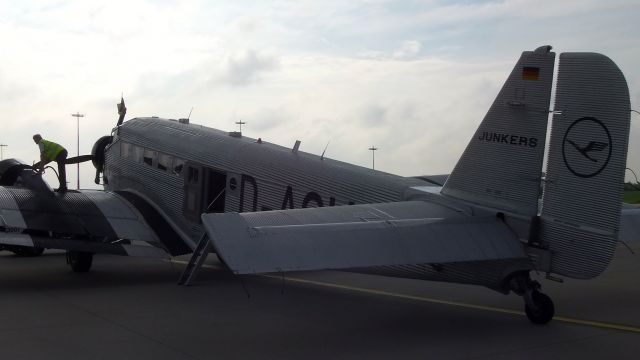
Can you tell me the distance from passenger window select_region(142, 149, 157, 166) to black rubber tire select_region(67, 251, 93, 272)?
7.91 feet

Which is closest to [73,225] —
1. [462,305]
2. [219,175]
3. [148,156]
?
[219,175]

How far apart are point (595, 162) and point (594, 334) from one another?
2.20 m

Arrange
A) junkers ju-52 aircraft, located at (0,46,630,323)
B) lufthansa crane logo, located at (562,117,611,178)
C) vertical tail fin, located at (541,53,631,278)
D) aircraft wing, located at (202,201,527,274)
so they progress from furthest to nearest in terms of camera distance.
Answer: lufthansa crane logo, located at (562,117,611,178) < vertical tail fin, located at (541,53,631,278) < junkers ju-52 aircraft, located at (0,46,630,323) < aircraft wing, located at (202,201,527,274)

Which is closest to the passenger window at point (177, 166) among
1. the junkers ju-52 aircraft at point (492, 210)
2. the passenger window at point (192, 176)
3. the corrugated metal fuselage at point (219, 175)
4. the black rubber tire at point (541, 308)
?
the corrugated metal fuselage at point (219, 175)

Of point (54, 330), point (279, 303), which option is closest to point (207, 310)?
point (279, 303)

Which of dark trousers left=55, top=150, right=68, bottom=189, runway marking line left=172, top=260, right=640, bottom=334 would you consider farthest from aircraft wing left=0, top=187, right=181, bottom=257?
runway marking line left=172, top=260, right=640, bottom=334

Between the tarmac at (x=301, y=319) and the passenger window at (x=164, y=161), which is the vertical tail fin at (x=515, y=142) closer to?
the tarmac at (x=301, y=319)

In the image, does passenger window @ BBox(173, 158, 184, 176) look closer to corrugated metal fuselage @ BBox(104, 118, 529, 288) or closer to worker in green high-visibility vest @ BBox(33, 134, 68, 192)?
corrugated metal fuselage @ BBox(104, 118, 529, 288)

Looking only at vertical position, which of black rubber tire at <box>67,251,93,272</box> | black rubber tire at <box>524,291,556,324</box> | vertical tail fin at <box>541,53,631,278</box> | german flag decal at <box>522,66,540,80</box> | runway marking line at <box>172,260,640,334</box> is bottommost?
black rubber tire at <box>67,251,93,272</box>

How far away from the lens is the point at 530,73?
870 centimetres

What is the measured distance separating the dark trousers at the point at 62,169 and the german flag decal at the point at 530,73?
9989 millimetres

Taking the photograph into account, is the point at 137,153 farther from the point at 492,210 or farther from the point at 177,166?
the point at 492,210

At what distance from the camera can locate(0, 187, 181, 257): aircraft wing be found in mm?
12375

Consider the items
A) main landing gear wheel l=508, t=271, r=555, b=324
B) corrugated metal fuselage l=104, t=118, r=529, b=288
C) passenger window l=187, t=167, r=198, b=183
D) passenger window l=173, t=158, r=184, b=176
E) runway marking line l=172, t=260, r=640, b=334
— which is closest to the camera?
main landing gear wheel l=508, t=271, r=555, b=324
